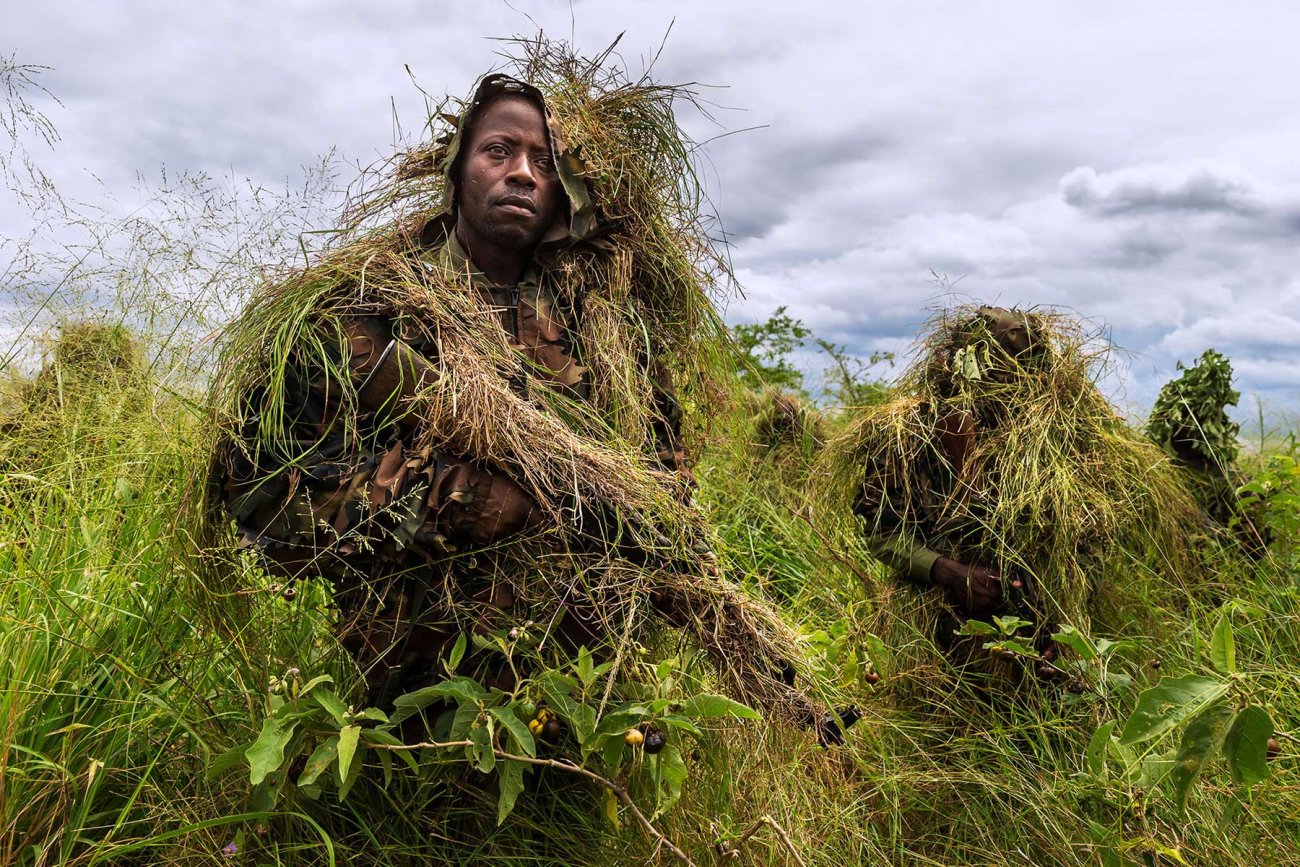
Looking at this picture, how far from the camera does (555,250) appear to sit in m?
2.69

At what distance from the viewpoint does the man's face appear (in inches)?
99.5

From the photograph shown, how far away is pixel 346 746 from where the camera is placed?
1956mm

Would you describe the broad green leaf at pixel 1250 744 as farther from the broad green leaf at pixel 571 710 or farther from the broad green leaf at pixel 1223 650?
the broad green leaf at pixel 571 710

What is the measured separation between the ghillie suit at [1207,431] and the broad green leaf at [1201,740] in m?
3.50

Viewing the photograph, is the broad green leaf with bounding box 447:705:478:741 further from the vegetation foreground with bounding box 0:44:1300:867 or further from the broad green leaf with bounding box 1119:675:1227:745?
the broad green leaf with bounding box 1119:675:1227:745

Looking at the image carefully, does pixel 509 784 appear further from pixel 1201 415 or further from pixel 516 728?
pixel 1201 415

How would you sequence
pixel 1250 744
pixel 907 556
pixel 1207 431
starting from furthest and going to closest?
pixel 1207 431 → pixel 907 556 → pixel 1250 744

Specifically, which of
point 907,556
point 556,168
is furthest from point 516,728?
point 907,556

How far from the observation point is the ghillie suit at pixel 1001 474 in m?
3.25

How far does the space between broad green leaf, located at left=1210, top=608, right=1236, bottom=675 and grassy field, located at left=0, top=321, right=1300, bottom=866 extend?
0.04 m

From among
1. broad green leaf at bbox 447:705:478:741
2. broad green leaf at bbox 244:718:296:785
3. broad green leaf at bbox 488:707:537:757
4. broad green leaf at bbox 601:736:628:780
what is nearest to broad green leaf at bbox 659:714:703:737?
broad green leaf at bbox 601:736:628:780

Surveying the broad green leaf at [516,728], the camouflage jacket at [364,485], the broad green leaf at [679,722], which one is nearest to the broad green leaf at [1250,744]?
the broad green leaf at [679,722]

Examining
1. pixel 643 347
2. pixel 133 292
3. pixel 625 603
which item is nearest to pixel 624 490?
pixel 625 603

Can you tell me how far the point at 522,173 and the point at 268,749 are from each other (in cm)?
150
